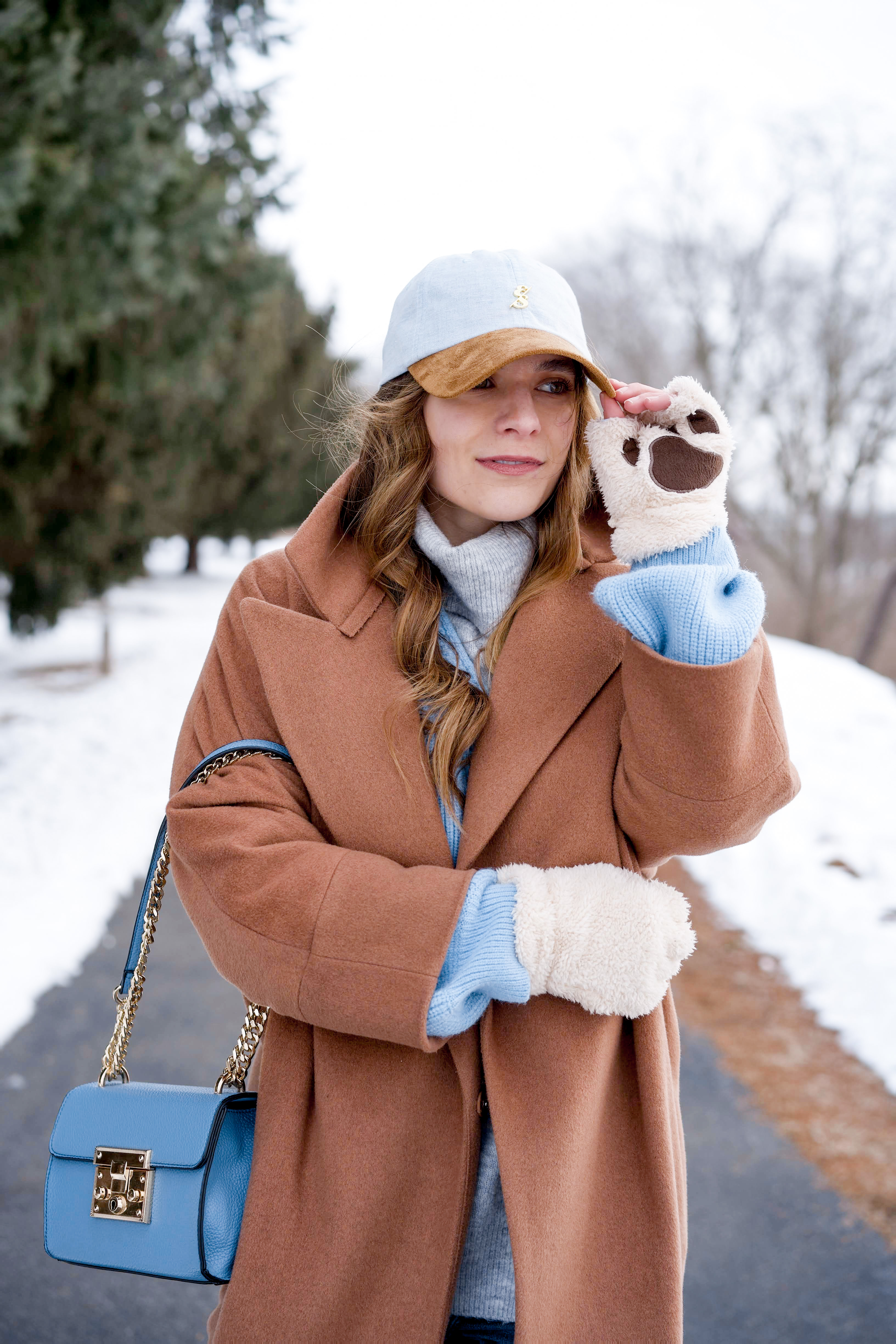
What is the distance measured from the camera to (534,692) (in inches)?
60.9

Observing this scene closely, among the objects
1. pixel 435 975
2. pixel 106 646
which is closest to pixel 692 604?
pixel 435 975

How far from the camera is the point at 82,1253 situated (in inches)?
58.1

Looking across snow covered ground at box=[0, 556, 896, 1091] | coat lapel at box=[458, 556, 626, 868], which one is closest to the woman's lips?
coat lapel at box=[458, 556, 626, 868]

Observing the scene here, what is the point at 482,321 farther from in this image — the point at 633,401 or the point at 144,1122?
the point at 144,1122

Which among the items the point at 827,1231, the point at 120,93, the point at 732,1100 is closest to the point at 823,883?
the point at 732,1100

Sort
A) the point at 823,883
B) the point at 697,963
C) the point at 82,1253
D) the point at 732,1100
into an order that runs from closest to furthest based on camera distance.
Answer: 1. the point at 82,1253
2. the point at 732,1100
3. the point at 697,963
4. the point at 823,883

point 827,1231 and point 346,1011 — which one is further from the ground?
point 346,1011

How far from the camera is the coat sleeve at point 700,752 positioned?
1.29 metres

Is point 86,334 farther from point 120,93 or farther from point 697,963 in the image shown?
point 697,963

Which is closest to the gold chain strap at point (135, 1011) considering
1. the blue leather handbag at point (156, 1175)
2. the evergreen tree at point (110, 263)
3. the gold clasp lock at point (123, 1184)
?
the blue leather handbag at point (156, 1175)

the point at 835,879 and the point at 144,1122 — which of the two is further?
the point at 835,879

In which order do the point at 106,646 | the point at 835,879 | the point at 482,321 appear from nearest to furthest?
the point at 482,321, the point at 835,879, the point at 106,646

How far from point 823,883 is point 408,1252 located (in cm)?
450

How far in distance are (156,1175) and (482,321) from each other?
4.65 ft
